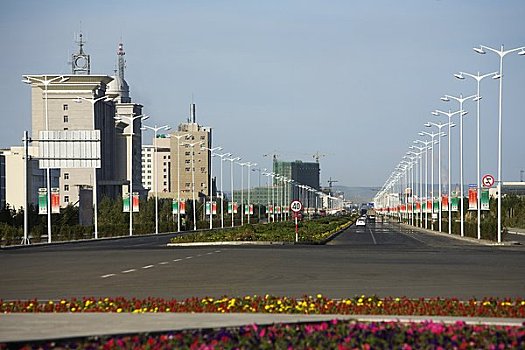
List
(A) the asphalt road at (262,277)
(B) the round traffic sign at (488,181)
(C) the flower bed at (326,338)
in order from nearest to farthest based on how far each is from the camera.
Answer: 1. (C) the flower bed at (326,338)
2. (A) the asphalt road at (262,277)
3. (B) the round traffic sign at (488,181)

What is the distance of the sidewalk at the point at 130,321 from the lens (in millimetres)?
12984

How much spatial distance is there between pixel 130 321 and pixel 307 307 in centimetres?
319

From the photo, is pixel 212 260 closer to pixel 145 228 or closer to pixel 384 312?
pixel 384 312

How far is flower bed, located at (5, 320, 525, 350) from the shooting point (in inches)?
456

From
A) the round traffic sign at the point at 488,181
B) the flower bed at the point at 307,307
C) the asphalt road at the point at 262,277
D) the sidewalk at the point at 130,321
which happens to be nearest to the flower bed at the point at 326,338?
the sidewalk at the point at 130,321

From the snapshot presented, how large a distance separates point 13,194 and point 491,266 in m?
125

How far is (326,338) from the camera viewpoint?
1206 cm

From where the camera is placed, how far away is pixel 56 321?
48.2 ft

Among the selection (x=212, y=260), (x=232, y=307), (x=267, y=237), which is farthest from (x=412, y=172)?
(x=232, y=307)

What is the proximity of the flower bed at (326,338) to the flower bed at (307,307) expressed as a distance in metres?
2.71

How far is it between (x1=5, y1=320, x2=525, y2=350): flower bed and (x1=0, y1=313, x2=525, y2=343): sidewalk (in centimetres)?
52

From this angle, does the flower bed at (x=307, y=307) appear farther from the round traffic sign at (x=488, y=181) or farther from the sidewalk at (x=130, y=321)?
the round traffic sign at (x=488, y=181)

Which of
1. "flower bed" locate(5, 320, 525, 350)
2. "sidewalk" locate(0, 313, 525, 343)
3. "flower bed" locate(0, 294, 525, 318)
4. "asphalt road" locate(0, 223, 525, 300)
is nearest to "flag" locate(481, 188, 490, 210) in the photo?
"asphalt road" locate(0, 223, 525, 300)

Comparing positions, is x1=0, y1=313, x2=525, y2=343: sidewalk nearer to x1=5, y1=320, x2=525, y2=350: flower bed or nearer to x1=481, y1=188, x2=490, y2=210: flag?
x1=5, y1=320, x2=525, y2=350: flower bed
